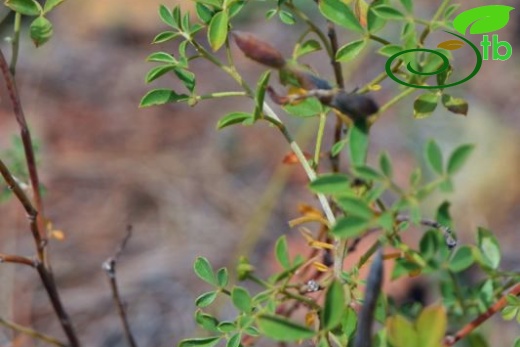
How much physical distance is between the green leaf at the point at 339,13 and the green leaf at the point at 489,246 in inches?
9.5

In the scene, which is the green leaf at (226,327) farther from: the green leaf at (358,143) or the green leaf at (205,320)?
the green leaf at (358,143)

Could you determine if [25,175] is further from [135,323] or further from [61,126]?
[61,126]

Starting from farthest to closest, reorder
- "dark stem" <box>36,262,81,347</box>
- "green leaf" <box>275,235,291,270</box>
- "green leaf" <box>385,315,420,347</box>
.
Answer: "dark stem" <box>36,262,81,347</box> → "green leaf" <box>275,235,291,270</box> → "green leaf" <box>385,315,420,347</box>

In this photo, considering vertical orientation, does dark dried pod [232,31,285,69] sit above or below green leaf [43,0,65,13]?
below

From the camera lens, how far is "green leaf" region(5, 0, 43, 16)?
35.4 inches

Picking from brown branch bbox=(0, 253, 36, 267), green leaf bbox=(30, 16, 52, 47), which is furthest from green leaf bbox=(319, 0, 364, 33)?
brown branch bbox=(0, 253, 36, 267)

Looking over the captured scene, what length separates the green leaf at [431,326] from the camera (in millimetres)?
558

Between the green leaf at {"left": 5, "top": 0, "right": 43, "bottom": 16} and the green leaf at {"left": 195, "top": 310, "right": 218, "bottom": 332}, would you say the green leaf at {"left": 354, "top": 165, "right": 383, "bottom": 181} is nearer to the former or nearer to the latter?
the green leaf at {"left": 195, "top": 310, "right": 218, "bottom": 332}

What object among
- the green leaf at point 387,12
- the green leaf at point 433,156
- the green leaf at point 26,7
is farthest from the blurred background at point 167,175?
the green leaf at point 433,156

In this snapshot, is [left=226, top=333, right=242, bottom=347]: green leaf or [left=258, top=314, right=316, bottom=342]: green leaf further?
[left=226, top=333, right=242, bottom=347]: green leaf

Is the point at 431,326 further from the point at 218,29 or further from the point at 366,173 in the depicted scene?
the point at 218,29

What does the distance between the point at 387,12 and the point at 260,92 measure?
0.50 ft

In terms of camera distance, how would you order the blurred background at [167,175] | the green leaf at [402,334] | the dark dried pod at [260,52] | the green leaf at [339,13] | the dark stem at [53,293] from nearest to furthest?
1. the green leaf at [402,334]
2. the dark dried pod at [260,52]
3. the green leaf at [339,13]
4. the dark stem at [53,293]
5. the blurred background at [167,175]

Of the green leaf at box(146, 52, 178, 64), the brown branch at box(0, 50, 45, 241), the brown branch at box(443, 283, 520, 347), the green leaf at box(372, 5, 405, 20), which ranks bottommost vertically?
the brown branch at box(443, 283, 520, 347)
